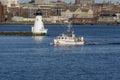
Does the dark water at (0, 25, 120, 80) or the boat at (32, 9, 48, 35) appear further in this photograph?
the boat at (32, 9, 48, 35)

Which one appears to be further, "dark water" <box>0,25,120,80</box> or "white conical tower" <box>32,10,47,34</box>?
"white conical tower" <box>32,10,47,34</box>

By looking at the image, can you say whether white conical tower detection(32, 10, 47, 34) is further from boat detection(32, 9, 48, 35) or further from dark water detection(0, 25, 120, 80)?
dark water detection(0, 25, 120, 80)

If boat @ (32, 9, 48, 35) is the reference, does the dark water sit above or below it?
above

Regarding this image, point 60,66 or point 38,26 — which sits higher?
point 60,66

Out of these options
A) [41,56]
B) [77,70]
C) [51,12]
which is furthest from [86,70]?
[51,12]

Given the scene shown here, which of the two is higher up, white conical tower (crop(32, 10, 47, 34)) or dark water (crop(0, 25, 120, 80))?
dark water (crop(0, 25, 120, 80))

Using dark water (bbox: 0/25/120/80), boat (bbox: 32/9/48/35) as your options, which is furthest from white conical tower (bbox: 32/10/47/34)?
dark water (bbox: 0/25/120/80)

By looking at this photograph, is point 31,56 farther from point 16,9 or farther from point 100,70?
point 16,9

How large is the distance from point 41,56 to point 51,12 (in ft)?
505

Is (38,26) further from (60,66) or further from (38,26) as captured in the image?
(60,66)

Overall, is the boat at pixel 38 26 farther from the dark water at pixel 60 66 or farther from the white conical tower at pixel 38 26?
the dark water at pixel 60 66


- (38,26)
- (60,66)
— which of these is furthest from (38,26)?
(60,66)

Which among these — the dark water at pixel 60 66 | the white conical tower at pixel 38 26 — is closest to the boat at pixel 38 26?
the white conical tower at pixel 38 26

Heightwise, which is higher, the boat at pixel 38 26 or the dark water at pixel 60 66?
the dark water at pixel 60 66
